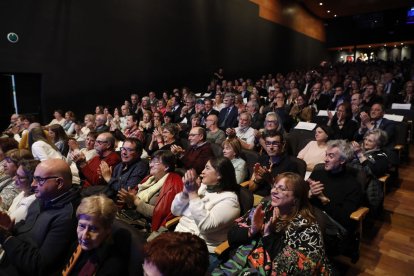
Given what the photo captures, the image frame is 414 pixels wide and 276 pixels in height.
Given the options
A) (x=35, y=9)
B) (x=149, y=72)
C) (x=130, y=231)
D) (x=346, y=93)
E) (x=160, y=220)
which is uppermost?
(x=35, y=9)

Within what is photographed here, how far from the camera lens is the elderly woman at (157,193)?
6.73 ft

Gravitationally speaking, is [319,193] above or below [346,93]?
below

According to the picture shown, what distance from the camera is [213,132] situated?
3.63 metres

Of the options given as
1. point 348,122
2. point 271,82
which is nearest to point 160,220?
point 348,122

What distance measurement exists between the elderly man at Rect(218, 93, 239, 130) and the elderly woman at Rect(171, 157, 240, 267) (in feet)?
9.21

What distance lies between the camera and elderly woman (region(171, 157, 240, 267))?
161 cm

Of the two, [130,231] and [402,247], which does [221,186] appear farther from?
[402,247]

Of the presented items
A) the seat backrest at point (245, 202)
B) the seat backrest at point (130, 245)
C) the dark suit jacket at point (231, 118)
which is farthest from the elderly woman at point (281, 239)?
the dark suit jacket at point (231, 118)

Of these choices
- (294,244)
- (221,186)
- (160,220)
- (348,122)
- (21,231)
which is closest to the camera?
(294,244)

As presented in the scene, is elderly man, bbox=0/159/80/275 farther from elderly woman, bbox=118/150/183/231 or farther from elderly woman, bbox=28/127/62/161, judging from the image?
elderly woman, bbox=28/127/62/161

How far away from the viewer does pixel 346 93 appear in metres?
5.26

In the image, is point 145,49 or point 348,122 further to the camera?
point 145,49

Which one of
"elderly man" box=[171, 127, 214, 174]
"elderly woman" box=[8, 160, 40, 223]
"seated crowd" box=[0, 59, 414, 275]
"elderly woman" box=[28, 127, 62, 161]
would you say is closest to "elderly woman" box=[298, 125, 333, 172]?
"seated crowd" box=[0, 59, 414, 275]

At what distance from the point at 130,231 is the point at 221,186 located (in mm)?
674
